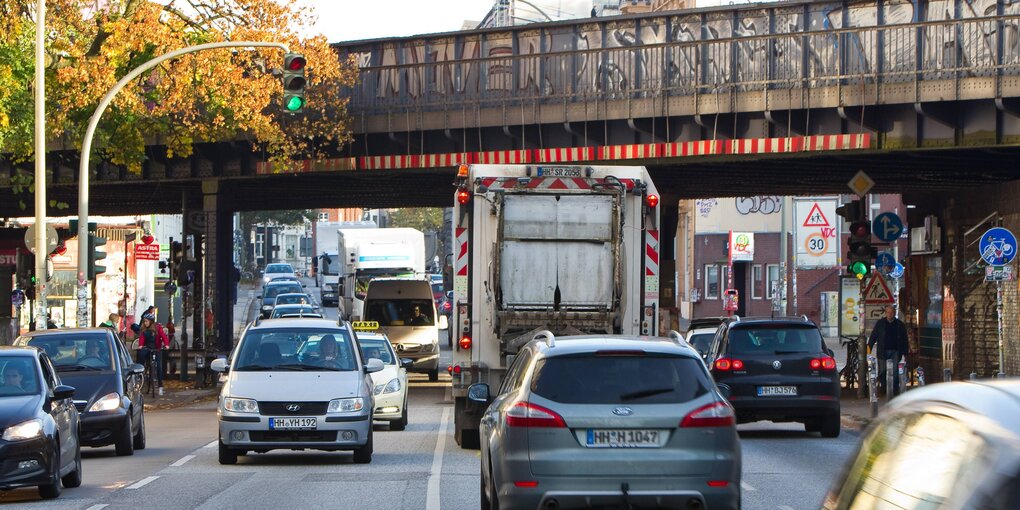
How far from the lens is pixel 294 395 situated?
16688 millimetres

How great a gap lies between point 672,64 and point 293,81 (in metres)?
11.9

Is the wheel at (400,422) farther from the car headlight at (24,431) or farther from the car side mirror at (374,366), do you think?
the car headlight at (24,431)

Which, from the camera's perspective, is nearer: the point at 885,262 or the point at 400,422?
the point at 400,422

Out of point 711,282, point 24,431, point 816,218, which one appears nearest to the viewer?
point 24,431

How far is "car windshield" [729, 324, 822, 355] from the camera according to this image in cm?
2102

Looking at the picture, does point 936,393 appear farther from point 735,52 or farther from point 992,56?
point 735,52

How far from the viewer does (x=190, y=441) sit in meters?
22.1

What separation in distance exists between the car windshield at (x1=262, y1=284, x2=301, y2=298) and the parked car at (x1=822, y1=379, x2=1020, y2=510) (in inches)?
2955

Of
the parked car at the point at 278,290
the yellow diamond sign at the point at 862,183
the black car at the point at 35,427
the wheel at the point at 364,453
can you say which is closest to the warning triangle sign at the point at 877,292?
the yellow diamond sign at the point at 862,183

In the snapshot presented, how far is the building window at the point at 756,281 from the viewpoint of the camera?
263 feet

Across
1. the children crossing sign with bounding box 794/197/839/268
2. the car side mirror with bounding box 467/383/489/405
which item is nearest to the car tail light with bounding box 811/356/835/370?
the car side mirror with bounding box 467/383/489/405

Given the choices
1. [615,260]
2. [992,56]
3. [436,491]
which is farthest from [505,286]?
[992,56]

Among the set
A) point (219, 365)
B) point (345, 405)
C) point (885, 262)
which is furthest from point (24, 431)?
point (885, 262)

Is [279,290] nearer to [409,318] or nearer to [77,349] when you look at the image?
[409,318]
